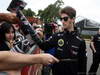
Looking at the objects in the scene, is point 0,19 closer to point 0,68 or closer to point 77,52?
point 0,68

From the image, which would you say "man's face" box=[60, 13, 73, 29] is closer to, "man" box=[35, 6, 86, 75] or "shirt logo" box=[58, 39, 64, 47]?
"man" box=[35, 6, 86, 75]

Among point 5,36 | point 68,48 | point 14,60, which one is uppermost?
point 14,60

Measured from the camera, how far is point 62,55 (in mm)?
6832

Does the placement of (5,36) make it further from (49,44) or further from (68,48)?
(68,48)

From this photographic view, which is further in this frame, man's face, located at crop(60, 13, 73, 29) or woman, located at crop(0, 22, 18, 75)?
man's face, located at crop(60, 13, 73, 29)

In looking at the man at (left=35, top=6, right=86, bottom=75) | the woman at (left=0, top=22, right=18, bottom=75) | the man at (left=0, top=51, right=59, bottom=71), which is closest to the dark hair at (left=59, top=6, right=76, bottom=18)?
the man at (left=35, top=6, right=86, bottom=75)

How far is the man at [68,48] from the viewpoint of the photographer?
22.4 ft

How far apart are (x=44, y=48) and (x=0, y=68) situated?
3723mm

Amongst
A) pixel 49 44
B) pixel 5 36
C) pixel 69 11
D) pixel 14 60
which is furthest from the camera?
pixel 69 11

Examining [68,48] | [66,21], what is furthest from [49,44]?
[66,21]

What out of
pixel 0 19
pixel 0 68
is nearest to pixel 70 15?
pixel 0 19

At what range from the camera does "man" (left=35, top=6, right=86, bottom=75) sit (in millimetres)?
6820

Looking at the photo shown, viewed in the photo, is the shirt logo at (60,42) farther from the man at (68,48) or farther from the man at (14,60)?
the man at (14,60)

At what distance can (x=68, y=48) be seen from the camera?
690cm
